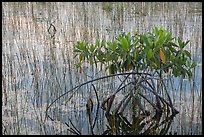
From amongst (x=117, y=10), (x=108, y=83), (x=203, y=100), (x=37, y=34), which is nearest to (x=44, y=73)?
(x=108, y=83)

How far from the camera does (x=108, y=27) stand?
437 centimetres

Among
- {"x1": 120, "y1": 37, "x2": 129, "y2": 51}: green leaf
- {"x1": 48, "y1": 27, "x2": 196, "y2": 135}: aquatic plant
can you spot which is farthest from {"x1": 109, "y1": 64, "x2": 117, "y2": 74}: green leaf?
{"x1": 120, "y1": 37, "x2": 129, "y2": 51}: green leaf

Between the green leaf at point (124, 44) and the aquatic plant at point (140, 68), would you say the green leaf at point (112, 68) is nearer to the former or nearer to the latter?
the aquatic plant at point (140, 68)

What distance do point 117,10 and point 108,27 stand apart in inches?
26.9

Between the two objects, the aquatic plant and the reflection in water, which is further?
the reflection in water

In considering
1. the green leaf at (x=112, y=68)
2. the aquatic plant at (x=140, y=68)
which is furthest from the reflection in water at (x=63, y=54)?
the green leaf at (x=112, y=68)

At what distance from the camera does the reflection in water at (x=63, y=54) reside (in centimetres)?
265

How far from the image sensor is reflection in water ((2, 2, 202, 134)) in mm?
2654

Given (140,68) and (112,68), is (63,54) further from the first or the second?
(140,68)

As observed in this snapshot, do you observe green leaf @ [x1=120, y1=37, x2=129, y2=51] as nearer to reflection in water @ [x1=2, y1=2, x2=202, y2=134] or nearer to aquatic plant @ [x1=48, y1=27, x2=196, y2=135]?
aquatic plant @ [x1=48, y1=27, x2=196, y2=135]

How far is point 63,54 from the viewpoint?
11.9ft

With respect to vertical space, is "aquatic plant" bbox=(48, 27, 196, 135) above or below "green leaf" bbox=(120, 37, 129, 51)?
below

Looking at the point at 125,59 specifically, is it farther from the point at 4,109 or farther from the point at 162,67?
the point at 4,109

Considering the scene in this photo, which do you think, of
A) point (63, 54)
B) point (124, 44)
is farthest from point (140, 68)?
point (63, 54)
